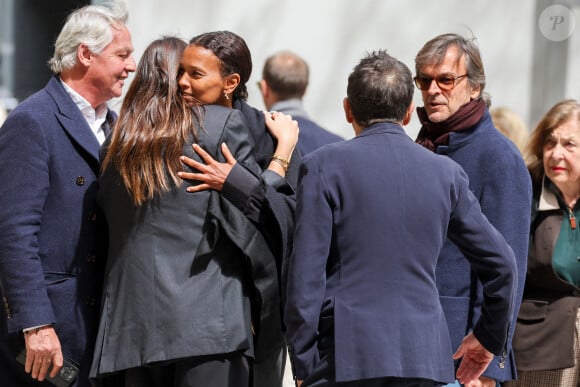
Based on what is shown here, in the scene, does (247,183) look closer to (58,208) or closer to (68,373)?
(58,208)

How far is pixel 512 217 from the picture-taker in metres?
3.93

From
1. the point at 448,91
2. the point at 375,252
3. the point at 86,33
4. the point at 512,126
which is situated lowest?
the point at 512,126

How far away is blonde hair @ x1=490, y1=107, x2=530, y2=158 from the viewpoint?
21.5 ft

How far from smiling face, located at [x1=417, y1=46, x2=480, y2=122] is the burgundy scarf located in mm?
36

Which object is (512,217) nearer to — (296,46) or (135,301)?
(135,301)

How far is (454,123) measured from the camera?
4.03 meters

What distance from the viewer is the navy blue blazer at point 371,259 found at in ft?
10.9

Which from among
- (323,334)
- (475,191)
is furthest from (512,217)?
(323,334)

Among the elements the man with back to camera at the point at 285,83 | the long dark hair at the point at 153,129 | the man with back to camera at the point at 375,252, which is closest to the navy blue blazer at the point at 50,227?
the long dark hair at the point at 153,129

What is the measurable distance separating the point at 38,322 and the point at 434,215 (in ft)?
4.95

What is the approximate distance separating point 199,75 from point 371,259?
98cm

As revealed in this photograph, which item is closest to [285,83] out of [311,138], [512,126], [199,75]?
[311,138]

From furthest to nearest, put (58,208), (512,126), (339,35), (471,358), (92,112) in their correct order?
(339,35), (512,126), (92,112), (58,208), (471,358)

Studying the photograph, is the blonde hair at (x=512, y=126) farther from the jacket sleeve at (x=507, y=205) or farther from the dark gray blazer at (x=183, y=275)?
the dark gray blazer at (x=183, y=275)
